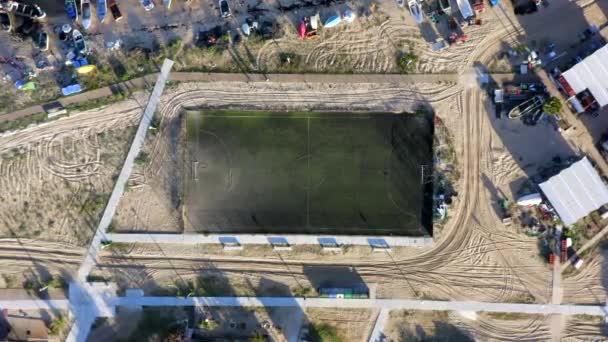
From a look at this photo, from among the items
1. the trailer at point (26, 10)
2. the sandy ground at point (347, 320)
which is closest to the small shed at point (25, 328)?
the sandy ground at point (347, 320)

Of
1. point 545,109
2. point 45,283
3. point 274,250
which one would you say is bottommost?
Result: point 545,109

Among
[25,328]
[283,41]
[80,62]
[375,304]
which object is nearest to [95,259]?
[25,328]

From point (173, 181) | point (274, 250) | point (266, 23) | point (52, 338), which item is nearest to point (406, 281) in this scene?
point (274, 250)

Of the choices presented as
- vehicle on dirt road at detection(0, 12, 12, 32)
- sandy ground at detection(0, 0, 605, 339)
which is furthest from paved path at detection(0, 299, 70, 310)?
vehicle on dirt road at detection(0, 12, 12, 32)

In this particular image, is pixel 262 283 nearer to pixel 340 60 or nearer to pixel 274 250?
pixel 274 250

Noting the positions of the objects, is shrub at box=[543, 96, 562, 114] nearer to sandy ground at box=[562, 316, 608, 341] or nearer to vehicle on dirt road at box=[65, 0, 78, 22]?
sandy ground at box=[562, 316, 608, 341]

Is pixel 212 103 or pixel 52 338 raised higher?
pixel 212 103
